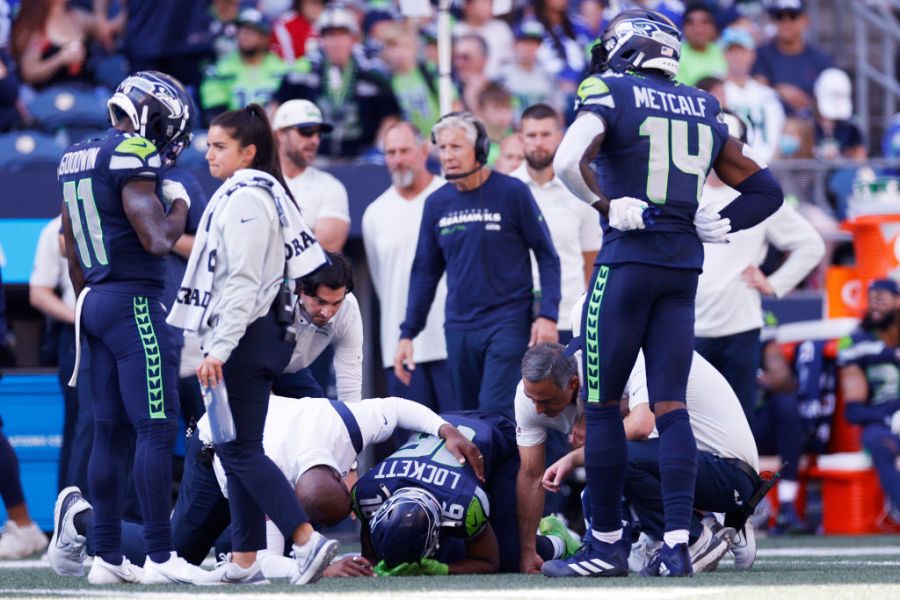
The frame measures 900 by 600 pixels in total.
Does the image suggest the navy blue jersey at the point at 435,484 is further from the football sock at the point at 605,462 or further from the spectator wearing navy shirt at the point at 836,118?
the spectator wearing navy shirt at the point at 836,118

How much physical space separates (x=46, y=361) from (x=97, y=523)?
144 inches

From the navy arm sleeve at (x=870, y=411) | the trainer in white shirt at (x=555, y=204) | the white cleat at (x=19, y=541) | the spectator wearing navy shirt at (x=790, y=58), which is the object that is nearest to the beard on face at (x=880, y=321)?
the navy arm sleeve at (x=870, y=411)

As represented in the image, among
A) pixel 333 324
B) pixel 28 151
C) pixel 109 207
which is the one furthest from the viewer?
pixel 28 151

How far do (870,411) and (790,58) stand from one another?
443cm

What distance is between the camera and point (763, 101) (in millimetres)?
12602

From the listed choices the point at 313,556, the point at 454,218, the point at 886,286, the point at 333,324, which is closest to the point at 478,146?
the point at 454,218

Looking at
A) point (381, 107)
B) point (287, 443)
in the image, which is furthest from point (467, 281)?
point (381, 107)

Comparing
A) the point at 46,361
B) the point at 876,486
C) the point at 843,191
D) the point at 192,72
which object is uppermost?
the point at 192,72

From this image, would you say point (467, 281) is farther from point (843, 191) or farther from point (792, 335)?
point (843, 191)

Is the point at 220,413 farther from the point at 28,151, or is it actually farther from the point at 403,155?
the point at 28,151

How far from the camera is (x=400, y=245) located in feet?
28.9

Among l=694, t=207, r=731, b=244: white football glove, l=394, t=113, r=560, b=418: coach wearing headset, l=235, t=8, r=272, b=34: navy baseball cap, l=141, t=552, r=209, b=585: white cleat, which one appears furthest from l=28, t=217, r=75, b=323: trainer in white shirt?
l=694, t=207, r=731, b=244: white football glove

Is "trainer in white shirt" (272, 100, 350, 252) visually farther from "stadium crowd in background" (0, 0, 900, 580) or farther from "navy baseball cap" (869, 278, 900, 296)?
"navy baseball cap" (869, 278, 900, 296)

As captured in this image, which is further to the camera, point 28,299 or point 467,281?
point 28,299
